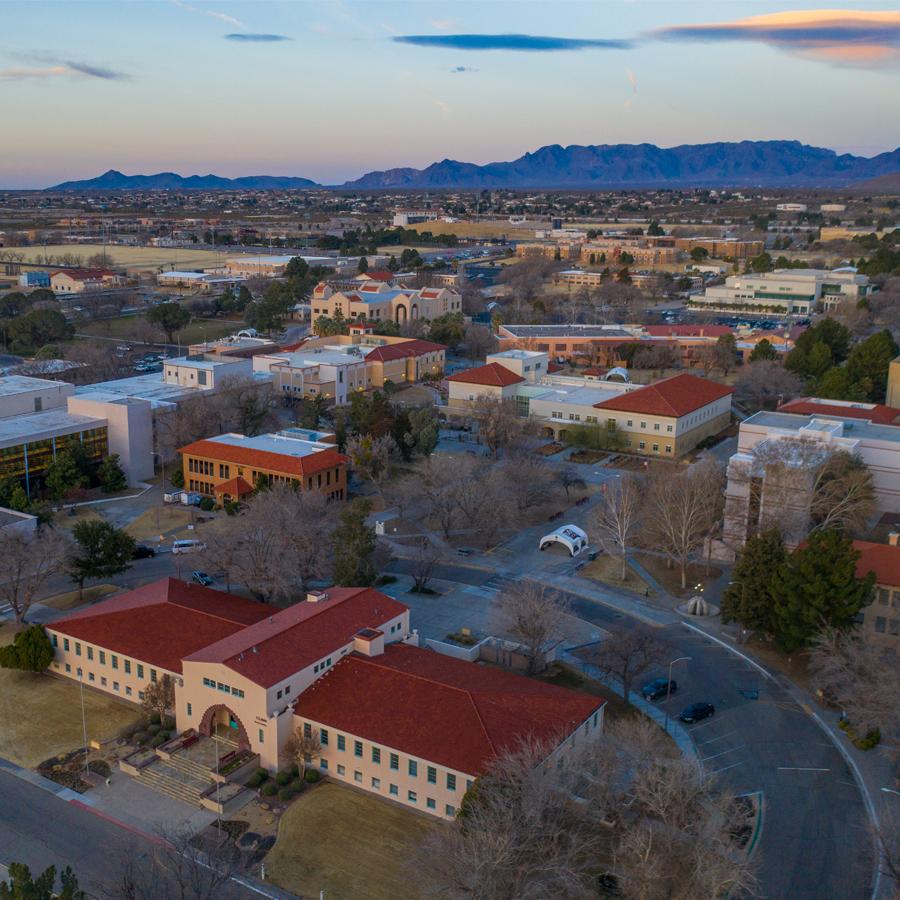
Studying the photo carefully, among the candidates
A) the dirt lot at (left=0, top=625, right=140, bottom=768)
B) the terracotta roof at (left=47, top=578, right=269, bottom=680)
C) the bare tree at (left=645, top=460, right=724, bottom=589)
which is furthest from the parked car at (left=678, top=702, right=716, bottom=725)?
the dirt lot at (left=0, top=625, right=140, bottom=768)

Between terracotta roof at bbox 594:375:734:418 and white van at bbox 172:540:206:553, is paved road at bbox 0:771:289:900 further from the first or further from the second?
terracotta roof at bbox 594:375:734:418

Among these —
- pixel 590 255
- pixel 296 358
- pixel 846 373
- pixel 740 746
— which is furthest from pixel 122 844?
pixel 590 255

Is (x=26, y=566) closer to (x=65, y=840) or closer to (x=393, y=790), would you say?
(x=65, y=840)

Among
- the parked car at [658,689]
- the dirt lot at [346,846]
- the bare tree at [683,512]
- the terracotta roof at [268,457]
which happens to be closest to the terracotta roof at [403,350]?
the terracotta roof at [268,457]

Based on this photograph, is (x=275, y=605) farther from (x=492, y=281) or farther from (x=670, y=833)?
(x=492, y=281)

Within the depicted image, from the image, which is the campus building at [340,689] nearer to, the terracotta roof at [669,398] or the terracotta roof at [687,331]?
the terracotta roof at [669,398]

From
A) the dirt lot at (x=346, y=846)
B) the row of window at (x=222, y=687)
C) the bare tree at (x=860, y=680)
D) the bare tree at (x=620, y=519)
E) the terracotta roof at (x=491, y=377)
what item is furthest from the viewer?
the terracotta roof at (x=491, y=377)
